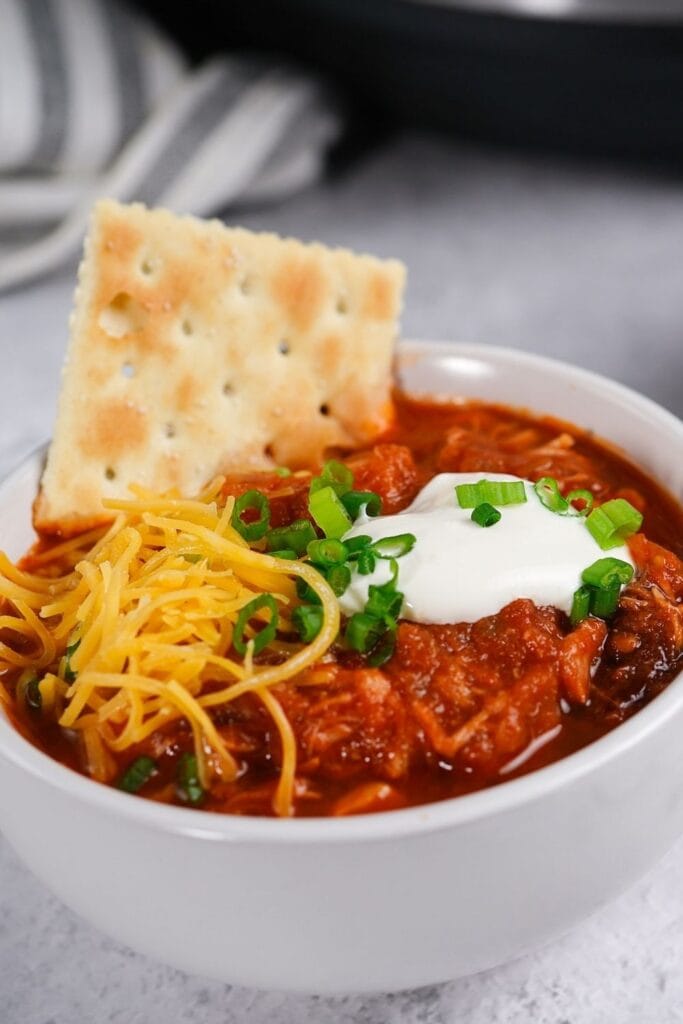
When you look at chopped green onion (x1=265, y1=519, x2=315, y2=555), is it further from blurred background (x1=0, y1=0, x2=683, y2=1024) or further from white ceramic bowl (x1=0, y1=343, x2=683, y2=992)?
blurred background (x1=0, y1=0, x2=683, y2=1024)

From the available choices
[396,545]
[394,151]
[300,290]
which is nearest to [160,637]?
[396,545]

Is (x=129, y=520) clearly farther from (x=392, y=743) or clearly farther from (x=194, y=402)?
(x=392, y=743)

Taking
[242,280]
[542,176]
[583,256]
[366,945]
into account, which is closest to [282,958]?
[366,945]

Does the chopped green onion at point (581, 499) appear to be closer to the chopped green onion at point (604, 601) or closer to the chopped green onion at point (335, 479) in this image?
the chopped green onion at point (604, 601)

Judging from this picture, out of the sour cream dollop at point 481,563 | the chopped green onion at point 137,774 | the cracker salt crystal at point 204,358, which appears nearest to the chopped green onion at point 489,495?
the sour cream dollop at point 481,563

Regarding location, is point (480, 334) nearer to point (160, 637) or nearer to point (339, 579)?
point (339, 579)
